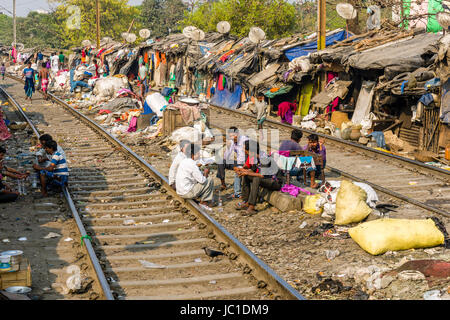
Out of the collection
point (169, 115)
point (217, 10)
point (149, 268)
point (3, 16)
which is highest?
point (3, 16)

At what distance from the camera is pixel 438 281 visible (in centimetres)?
654

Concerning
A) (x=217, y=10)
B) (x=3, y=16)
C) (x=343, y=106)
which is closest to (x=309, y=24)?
(x=217, y=10)

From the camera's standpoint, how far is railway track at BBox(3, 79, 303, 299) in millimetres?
6664

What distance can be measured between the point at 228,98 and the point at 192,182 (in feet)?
55.6

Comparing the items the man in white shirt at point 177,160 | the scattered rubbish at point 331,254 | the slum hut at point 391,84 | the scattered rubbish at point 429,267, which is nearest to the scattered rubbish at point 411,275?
the scattered rubbish at point 429,267

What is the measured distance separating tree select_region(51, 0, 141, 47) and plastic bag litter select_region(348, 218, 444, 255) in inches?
2568

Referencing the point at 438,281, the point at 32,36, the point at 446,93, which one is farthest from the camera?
the point at 32,36

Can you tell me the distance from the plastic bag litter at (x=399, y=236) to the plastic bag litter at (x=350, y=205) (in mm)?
779

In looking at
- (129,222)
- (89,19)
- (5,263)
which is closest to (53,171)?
(129,222)

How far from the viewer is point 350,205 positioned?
8766mm

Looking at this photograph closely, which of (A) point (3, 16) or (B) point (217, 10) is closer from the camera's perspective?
(B) point (217, 10)

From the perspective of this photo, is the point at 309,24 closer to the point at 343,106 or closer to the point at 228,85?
the point at 228,85

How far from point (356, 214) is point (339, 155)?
6594mm

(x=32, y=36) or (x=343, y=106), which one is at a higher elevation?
(x=32, y=36)
